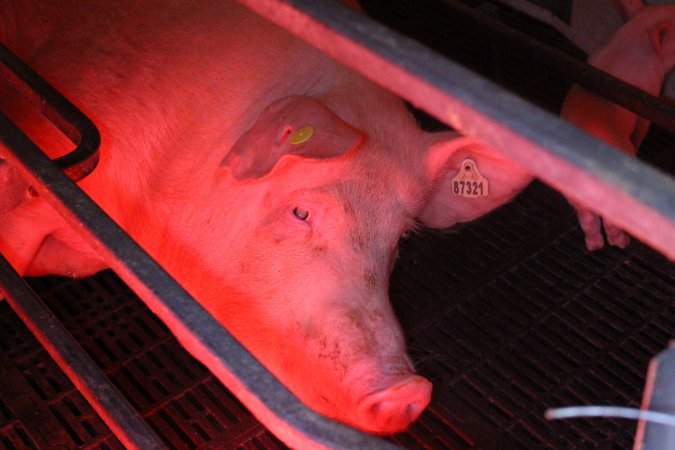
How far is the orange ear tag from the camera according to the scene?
2578mm

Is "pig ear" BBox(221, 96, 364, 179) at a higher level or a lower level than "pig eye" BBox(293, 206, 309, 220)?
higher

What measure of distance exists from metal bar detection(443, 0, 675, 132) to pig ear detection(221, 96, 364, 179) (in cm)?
97

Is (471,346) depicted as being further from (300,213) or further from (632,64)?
(632,64)

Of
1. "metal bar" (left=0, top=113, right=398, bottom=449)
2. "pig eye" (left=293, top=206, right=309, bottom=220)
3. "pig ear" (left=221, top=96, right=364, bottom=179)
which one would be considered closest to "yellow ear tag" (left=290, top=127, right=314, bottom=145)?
"pig ear" (left=221, top=96, right=364, bottom=179)

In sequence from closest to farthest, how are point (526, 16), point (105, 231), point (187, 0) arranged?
point (105, 231), point (187, 0), point (526, 16)

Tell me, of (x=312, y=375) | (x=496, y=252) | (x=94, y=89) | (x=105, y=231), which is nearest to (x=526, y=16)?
(x=496, y=252)

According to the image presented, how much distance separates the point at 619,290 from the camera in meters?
3.07

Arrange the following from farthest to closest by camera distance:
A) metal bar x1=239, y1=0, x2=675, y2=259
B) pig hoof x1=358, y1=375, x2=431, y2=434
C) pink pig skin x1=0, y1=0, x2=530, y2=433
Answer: pink pig skin x1=0, y1=0, x2=530, y2=433
pig hoof x1=358, y1=375, x2=431, y2=434
metal bar x1=239, y1=0, x2=675, y2=259

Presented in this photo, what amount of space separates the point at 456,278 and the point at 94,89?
1.41 metres

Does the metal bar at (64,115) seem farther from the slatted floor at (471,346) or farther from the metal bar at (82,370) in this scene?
the slatted floor at (471,346)

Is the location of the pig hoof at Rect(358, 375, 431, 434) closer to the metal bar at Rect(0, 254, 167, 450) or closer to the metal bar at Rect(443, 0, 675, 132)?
the metal bar at Rect(0, 254, 167, 450)

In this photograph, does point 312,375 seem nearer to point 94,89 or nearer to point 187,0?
point 94,89

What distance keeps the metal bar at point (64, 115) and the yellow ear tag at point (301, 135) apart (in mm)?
538

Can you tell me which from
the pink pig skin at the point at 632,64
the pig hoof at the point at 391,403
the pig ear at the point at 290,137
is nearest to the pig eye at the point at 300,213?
the pig ear at the point at 290,137
